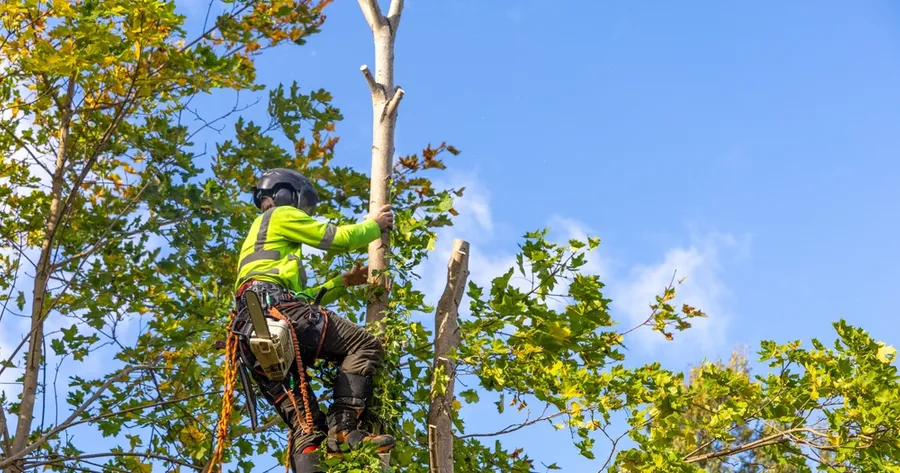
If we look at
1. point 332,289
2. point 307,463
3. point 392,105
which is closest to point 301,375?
point 307,463

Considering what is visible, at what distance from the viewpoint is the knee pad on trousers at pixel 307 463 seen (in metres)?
5.75

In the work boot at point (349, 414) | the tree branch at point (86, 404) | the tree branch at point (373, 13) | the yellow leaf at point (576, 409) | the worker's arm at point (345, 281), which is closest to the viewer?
the work boot at point (349, 414)

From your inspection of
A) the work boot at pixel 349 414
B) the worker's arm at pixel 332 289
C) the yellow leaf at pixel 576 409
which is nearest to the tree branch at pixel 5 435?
the worker's arm at pixel 332 289

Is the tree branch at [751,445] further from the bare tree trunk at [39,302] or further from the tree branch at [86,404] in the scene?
the bare tree trunk at [39,302]

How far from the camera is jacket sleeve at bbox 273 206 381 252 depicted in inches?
237

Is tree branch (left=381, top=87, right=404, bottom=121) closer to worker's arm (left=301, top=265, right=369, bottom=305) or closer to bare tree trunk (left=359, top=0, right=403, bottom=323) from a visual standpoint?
bare tree trunk (left=359, top=0, right=403, bottom=323)

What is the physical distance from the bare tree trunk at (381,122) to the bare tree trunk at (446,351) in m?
0.40

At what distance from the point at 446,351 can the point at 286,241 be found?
1.18 metres

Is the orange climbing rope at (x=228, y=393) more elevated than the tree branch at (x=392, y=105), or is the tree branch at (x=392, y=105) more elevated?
the tree branch at (x=392, y=105)

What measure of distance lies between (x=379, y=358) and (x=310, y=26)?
5.71 meters

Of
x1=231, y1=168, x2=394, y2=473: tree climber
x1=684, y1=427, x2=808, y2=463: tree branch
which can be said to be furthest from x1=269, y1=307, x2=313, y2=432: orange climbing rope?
x1=684, y1=427, x2=808, y2=463: tree branch

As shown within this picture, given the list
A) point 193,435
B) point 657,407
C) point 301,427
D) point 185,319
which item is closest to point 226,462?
point 193,435

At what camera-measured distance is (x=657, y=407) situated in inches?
257

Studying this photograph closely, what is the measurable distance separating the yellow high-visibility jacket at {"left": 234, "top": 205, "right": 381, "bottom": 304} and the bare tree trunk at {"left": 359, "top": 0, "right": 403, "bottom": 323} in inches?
12.2
